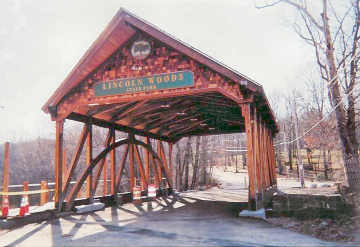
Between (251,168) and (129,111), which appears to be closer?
(251,168)

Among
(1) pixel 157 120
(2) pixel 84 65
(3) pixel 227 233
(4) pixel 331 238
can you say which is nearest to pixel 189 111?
(1) pixel 157 120

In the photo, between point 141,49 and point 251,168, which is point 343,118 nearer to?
point 251,168

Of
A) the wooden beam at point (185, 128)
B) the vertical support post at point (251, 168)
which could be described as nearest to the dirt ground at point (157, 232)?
the vertical support post at point (251, 168)

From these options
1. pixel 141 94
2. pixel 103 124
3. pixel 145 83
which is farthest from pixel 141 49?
pixel 103 124

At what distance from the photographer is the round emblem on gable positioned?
483 inches

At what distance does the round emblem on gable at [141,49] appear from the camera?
40.2 ft

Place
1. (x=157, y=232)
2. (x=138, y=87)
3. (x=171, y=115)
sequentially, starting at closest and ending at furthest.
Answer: (x=157, y=232) → (x=138, y=87) → (x=171, y=115)

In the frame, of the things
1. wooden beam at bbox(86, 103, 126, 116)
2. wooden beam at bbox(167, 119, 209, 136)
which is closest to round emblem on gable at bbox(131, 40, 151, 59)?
wooden beam at bbox(86, 103, 126, 116)

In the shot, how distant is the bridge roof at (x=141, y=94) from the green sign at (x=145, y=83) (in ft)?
0.75

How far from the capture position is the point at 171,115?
1683cm

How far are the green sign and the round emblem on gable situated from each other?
3.02 ft

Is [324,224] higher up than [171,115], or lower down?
lower down

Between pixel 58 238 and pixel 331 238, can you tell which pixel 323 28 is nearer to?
pixel 331 238

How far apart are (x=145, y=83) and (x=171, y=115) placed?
196 inches
